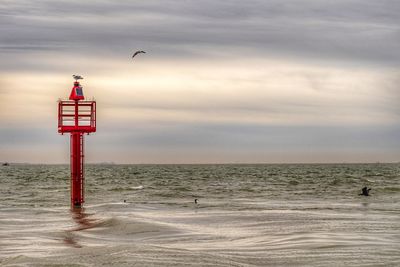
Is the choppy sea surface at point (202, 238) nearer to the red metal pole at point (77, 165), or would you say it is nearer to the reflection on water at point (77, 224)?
the reflection on water at point (77, 224)

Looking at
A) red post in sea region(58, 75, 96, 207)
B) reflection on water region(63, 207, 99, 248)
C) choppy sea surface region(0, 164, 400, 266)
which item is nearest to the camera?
choppy sea surface region(0, 164, 400, 266)

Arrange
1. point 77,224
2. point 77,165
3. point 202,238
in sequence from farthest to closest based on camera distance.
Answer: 1. point 77,165
2. point 77,224
3. point 202,238

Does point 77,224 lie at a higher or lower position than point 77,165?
lower

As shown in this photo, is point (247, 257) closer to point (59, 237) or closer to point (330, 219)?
point (59, 237)

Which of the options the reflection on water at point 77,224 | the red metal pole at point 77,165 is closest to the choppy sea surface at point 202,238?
the reflection on water at point 77,224

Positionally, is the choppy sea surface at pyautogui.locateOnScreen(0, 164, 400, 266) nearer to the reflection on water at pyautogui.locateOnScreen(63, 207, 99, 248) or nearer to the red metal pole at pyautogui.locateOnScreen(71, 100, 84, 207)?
the reflection on water at pyautogui.locateOnScreen(63, 207, 99, 248)

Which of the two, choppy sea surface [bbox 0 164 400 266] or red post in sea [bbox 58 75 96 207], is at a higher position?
red post in sea [bbox 58 75 96 207]

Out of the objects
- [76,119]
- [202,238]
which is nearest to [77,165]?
[76,119]

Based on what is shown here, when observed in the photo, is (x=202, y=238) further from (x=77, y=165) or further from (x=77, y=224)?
(x=77, y=165)

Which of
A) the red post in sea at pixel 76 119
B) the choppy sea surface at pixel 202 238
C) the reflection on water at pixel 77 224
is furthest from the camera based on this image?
the red post in sea at pixel 76 119

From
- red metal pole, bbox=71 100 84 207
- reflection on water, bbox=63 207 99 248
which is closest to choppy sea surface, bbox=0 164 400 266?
reflection on water, bbox=63 207 99 248

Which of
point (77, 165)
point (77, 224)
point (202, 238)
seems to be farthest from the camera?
point (77, 165)

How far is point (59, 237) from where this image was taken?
55.1 ft

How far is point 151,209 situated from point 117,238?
11247 mm
